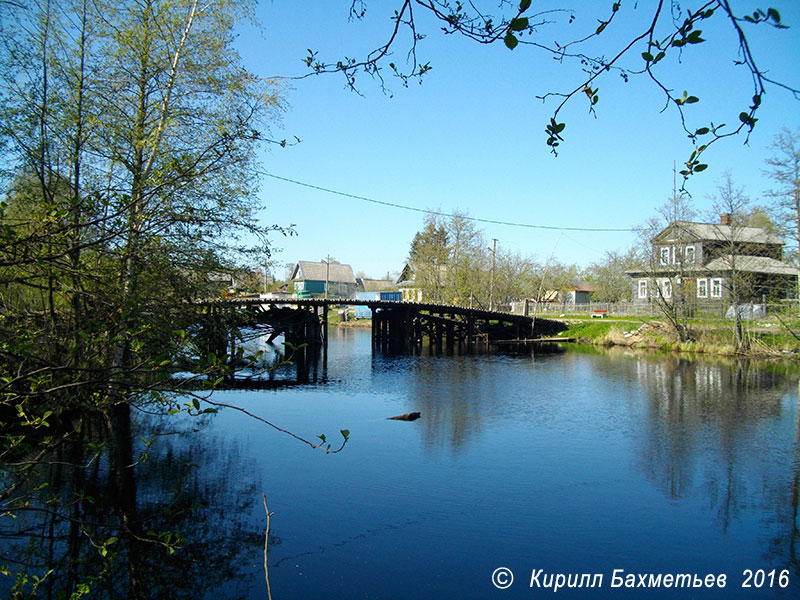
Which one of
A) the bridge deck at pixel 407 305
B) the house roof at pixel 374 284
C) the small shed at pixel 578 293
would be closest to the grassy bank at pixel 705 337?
the bridge deck at pixel 407 305

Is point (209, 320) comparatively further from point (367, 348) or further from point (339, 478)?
point (367, 348)

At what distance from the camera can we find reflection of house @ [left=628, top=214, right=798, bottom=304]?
31047 millimetres

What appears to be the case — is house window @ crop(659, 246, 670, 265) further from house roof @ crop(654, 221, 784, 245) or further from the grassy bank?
the grassy bank

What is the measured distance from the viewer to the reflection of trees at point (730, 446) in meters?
9.92

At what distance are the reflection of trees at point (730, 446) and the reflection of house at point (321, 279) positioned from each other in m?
66.2

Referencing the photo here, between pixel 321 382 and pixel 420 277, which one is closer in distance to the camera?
pixel 321 382

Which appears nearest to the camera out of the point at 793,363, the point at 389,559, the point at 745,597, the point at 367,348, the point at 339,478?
the point at 745,597

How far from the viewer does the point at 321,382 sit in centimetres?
2408

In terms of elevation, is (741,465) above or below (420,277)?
below

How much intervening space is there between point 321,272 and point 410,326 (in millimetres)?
48047

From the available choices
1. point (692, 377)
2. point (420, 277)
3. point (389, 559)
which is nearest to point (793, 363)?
point (692, 377)

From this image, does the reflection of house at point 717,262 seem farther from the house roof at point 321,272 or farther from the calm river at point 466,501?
the house roof at point 321,272

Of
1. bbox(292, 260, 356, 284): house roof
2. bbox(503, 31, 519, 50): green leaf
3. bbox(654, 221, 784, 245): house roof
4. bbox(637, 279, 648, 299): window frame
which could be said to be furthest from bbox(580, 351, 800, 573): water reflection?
bbox(292, 260, 356, 284): house roof

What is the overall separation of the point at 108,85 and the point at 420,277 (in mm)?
46233
